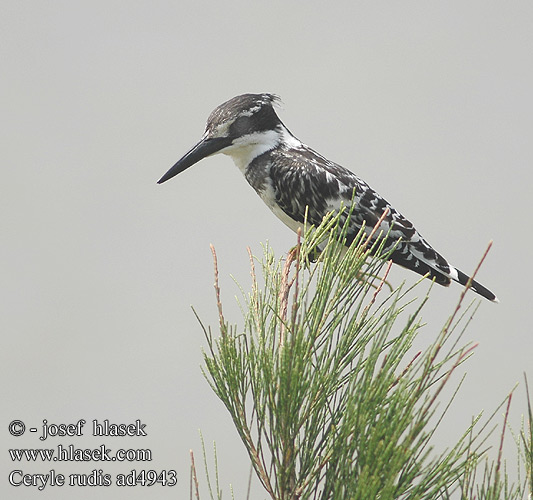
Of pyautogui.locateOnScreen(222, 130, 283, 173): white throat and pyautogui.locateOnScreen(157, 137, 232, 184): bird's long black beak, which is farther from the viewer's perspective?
pyautogui.locateOnScreen(222, 130, 283, 173): white throat

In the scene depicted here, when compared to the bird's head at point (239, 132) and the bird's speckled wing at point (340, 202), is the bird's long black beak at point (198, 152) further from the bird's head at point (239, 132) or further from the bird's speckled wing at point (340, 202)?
the bird's speckled wing at point (340, 202)

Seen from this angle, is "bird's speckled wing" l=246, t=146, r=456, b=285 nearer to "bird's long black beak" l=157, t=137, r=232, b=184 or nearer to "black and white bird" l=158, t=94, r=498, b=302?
"black and white bird" l=158, t=94, r=498, b=302

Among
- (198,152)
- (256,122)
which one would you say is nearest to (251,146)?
(256,122)

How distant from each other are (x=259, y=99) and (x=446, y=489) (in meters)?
1.09

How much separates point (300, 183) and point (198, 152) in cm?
23

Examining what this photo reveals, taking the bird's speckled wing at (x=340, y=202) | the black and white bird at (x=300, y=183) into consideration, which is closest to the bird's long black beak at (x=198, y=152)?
the black and white bird at (x=300, y=183)

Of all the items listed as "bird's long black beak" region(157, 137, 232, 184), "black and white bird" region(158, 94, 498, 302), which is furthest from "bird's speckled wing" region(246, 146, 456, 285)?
"bird's long black beak" region(157, 137, 232, 184)

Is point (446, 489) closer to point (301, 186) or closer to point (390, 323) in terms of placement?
point (390, 323)

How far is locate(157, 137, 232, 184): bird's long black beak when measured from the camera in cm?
168

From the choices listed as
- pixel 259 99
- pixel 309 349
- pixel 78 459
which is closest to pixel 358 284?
pixel 309 349

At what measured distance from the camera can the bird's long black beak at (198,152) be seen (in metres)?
1.68

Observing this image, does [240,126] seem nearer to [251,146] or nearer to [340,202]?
[251,146]

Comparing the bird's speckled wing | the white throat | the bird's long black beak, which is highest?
the white throat

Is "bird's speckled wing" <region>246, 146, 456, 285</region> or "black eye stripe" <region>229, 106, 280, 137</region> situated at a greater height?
"black eye stripe" <region>229, 106, 280, 137</region>
